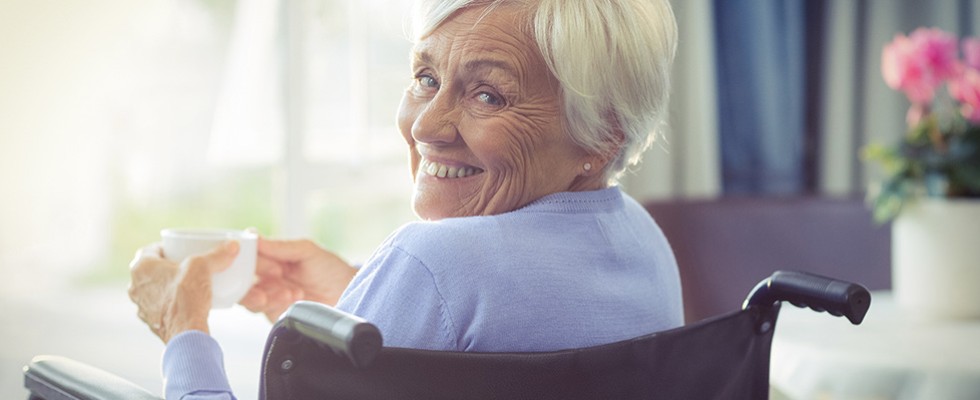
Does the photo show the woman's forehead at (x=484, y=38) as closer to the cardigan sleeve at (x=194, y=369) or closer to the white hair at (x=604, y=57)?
the white hair at (x=604, y=57)

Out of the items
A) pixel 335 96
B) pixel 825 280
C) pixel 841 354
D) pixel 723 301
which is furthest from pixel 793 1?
pixel 825 280

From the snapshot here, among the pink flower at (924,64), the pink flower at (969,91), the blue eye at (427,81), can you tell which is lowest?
the pink flower at (969,91)

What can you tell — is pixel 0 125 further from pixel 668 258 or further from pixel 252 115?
pixel 668 258

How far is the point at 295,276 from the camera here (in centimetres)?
138

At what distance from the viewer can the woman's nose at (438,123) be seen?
1104mm

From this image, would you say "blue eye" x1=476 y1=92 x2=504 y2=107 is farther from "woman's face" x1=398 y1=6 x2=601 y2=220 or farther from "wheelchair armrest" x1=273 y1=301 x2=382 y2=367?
"wheelchair armrest" x1=273 y1=301 x2=382 y2=367

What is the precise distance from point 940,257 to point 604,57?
105 centimetres

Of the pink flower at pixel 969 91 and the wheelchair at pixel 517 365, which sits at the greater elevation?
the pink flower at pixel 969 91

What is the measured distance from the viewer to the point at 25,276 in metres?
3.13

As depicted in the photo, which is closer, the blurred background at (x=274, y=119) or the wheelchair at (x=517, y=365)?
the wheelchair at (x=517, y=365)

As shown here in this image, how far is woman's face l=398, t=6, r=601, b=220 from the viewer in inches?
42.2

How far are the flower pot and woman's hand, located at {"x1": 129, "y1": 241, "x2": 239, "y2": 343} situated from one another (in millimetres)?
1230

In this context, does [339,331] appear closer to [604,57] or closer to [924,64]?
[604,57]

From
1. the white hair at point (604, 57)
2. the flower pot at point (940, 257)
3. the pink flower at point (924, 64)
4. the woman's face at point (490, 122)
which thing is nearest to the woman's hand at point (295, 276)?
the woman's face at point (490, 122)
